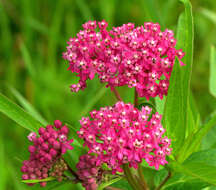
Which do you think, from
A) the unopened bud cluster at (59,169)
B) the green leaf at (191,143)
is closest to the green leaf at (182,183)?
the green leaf at (191,143)

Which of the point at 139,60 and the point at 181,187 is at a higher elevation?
the point at 139,60

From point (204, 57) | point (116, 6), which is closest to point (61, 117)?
point (116, 6)

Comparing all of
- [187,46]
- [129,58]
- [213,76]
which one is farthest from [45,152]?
[213,76]

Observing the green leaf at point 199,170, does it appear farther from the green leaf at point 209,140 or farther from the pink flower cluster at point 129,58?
the green leaf at point 209,140

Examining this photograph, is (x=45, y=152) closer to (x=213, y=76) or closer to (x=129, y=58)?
(x=129, y=58)

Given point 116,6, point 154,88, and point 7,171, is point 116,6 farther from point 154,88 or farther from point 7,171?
point 154,88

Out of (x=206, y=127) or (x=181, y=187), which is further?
(x=181, y=187)
